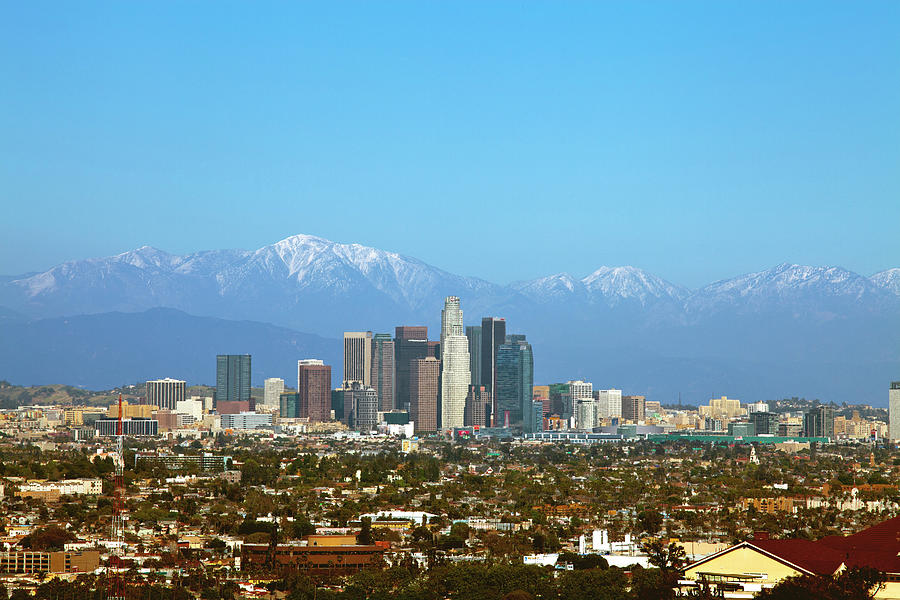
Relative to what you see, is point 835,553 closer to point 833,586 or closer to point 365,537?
point 833,586

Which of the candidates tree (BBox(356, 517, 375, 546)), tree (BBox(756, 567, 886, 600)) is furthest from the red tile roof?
tree (BBox(356, 517, 375, 546))

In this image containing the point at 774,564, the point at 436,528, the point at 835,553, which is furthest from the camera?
the point at 436,528

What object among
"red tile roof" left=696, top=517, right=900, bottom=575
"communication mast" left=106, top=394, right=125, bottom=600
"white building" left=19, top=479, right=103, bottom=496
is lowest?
"communication mast" left=106, top=394, right=125, bottom=600

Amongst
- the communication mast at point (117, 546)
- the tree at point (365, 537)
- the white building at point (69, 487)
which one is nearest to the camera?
the communication mast at point (117, 546)

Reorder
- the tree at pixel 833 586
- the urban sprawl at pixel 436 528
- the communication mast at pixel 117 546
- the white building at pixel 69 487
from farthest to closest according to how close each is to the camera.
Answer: the white building at pixel 69 487 < the communication mast at pixel 117 546 < the urban sprawl at pixel 436 528 < the tree at pixel 833 586

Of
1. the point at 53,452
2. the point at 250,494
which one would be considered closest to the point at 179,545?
the point at 250,494

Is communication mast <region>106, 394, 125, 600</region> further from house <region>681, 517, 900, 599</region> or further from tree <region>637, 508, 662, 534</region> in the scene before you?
tree <region>637, 508, 662, 534</region>

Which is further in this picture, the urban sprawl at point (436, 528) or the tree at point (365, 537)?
the tree at point (365, 537)

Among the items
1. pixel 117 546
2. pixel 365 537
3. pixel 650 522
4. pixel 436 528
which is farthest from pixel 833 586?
pixel 436 528

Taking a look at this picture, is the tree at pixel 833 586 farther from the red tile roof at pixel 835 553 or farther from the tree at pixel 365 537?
the tree at pixel 365 537

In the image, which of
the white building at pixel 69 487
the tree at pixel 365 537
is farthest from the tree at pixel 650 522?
the white building at pixel 69 487
